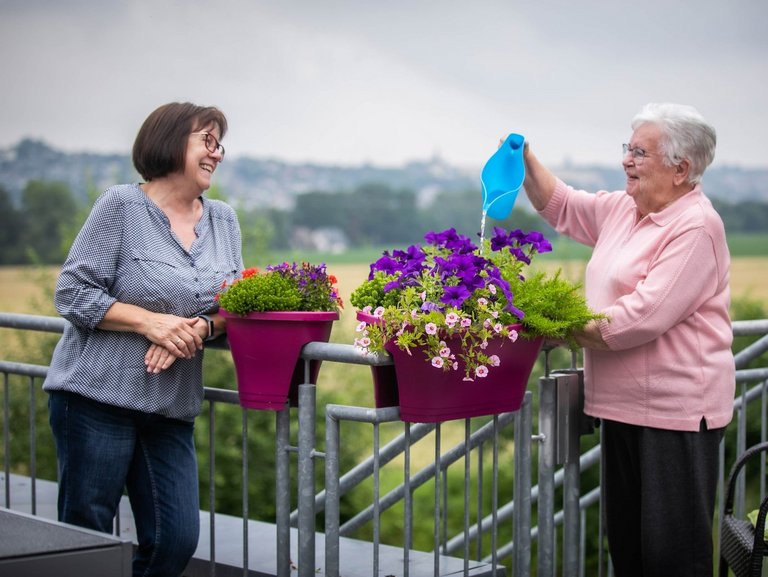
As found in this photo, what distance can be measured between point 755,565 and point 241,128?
1267 cm

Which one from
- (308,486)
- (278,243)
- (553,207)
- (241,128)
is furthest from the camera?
(278,243)

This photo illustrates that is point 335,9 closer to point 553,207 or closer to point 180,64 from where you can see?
point 180,64

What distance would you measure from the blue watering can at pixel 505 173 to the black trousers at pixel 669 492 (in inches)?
28.4

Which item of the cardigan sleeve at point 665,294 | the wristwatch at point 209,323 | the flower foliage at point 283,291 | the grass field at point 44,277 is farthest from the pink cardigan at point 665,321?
the grass field at point 44,277

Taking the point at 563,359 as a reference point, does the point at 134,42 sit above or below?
above

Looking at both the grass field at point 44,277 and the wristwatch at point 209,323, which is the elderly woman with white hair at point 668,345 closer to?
the wristwatch at point 209,323

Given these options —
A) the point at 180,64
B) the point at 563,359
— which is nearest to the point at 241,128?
the point at 180,64

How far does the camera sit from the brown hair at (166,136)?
2.63 meters

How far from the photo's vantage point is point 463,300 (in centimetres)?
227

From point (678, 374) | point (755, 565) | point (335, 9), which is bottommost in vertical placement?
point (755, 565)

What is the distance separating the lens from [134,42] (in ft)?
51.5

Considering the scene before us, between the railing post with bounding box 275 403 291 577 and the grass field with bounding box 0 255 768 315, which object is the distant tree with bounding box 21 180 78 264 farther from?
the railing post with bounding box 275 403 291 577

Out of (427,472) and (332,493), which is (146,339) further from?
(427,472)

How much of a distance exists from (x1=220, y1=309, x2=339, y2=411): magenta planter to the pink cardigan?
2.51ft
